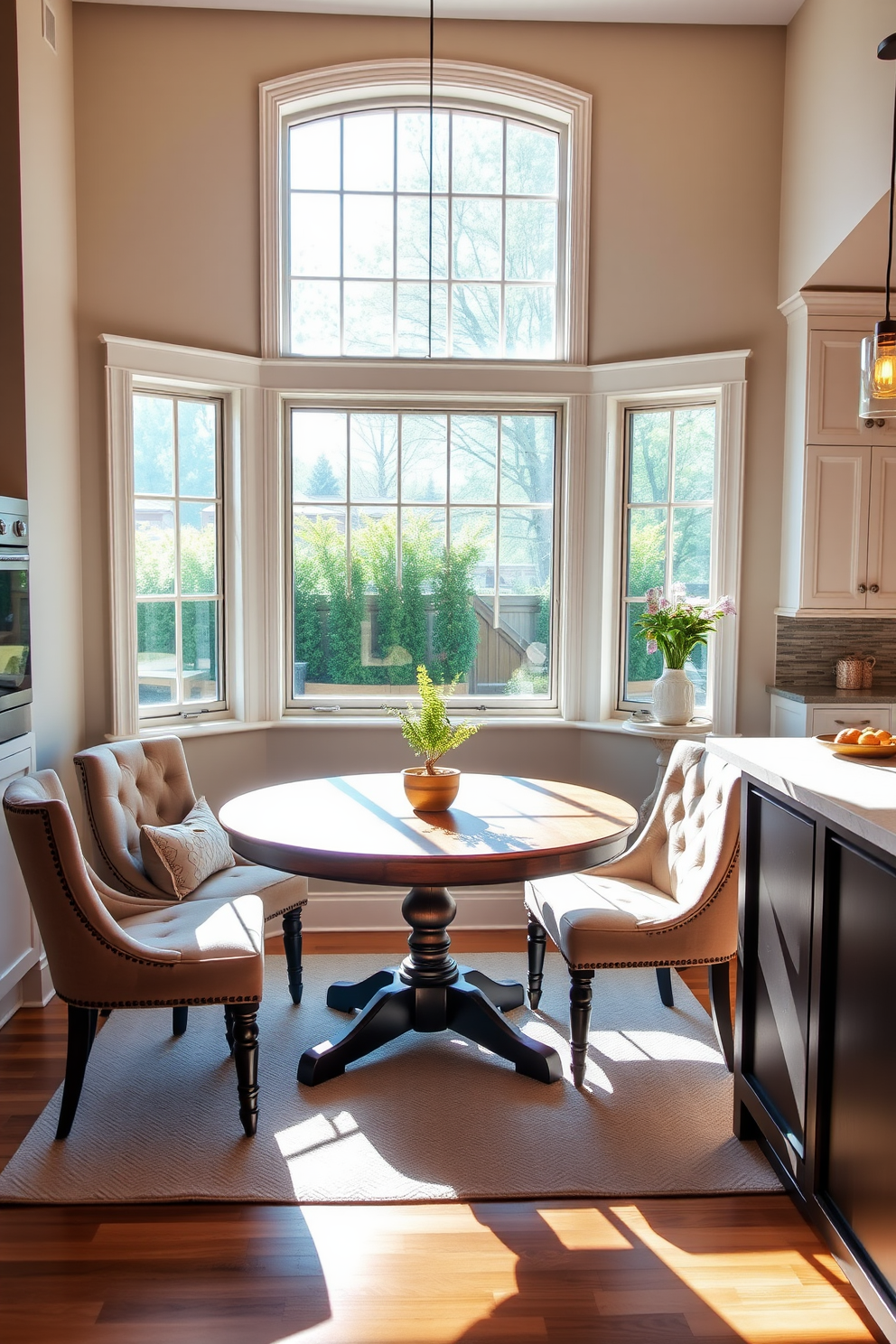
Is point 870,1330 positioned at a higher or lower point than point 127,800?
lower

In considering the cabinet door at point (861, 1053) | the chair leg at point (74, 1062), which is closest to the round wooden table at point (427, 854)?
the chair leg at point (74, 1062)

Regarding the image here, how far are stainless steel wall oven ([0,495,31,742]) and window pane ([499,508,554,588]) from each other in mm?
1997

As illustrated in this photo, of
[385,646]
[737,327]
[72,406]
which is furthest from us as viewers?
[385,646]

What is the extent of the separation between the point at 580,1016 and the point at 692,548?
7.22ft

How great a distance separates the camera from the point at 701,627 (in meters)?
4.12

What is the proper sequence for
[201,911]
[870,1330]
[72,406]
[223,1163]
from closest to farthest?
[870,1330]
[223,1163]
[201,911]
[72,406]

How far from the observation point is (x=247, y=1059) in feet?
8.89

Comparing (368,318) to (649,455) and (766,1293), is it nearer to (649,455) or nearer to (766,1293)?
(649,455)

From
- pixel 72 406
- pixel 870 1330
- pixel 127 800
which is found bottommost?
pixel 870 1330

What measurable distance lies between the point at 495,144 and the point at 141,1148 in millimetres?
3975

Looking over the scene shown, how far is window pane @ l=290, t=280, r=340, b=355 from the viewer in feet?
14.5

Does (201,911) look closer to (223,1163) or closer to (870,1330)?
(223,1163)

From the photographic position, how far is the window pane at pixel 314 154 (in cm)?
438

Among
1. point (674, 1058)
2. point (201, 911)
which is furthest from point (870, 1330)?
point (201, 911)
